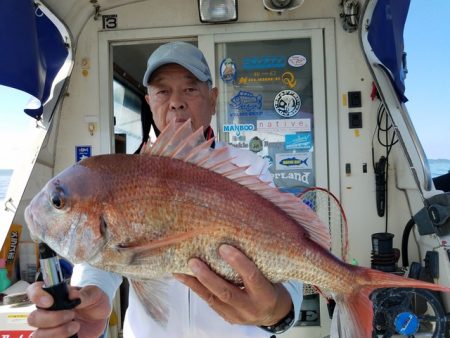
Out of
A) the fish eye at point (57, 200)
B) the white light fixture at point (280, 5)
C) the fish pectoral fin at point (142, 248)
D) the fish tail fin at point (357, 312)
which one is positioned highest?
A: the white light fixture at point (280, 5)

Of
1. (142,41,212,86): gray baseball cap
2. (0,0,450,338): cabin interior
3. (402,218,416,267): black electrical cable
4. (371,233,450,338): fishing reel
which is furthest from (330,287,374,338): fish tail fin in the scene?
(402,218,416,267): black electrical cable

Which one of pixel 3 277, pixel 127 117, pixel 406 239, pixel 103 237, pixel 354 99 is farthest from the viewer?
pixel 127 117

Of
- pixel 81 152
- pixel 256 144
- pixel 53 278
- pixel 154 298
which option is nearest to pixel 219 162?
pixel 154 298

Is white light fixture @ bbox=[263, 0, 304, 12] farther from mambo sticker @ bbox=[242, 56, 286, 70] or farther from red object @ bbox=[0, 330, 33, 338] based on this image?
red object @ bbox=[0, 330, 33, 338]

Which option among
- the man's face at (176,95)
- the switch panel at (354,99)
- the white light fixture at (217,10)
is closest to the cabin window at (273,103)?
the white light fixture at (217,10)

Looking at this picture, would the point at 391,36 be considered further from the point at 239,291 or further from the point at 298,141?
the point at 239,291

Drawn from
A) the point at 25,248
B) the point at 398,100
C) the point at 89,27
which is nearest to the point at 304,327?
the point at 398,100

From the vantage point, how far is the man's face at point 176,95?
1825 millimetres

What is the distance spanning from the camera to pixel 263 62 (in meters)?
4.15

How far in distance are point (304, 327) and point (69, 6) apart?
3.82 metres

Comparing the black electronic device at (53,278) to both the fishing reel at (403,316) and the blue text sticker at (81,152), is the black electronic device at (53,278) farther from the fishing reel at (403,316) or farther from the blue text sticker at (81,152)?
the blue text sticker at (81,152)

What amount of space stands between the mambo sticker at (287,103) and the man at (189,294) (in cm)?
209

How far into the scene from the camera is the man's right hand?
1181 mm

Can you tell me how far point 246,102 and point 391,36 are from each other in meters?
1.52
